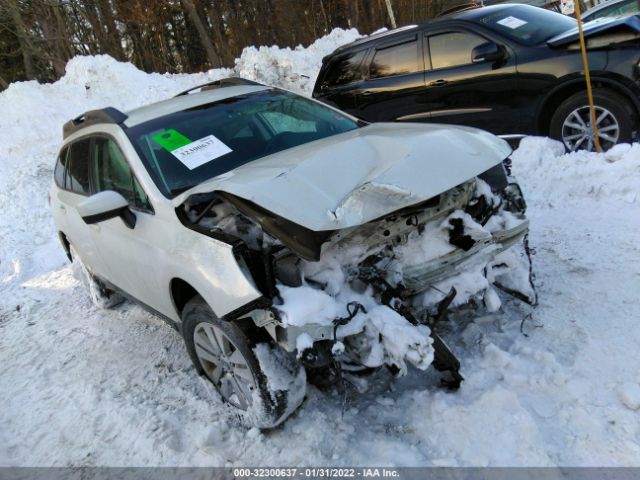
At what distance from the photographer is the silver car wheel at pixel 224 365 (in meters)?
2.89

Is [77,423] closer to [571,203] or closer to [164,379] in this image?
[164,379]

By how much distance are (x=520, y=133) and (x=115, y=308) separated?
489 cm

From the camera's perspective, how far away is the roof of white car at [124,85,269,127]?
3.84 meters

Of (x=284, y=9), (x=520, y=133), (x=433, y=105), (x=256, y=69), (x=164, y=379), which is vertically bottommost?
(x=164, y=379)

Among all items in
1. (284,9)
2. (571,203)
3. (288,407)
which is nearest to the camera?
(288,407)

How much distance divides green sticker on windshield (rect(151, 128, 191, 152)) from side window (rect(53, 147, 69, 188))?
5.40 ft

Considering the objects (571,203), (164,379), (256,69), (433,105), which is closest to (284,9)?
(256,69)

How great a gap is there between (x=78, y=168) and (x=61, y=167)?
2.21 feet

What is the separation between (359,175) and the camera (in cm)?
275

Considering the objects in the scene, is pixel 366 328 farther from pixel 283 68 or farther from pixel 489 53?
pixel 283 68

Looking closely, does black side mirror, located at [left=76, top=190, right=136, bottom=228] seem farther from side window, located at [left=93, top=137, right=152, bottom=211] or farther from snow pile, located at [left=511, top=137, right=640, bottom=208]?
snow pile, located at [left=511, top=137, right=640, bottom=208]

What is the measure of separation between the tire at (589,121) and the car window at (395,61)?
1882 mm

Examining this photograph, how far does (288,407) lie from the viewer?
2.82 meters

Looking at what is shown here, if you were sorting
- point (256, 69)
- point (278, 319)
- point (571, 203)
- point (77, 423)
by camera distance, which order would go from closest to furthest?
point (278, 319) → point (77, 423) → point (571, 203) → point (256, 69)
